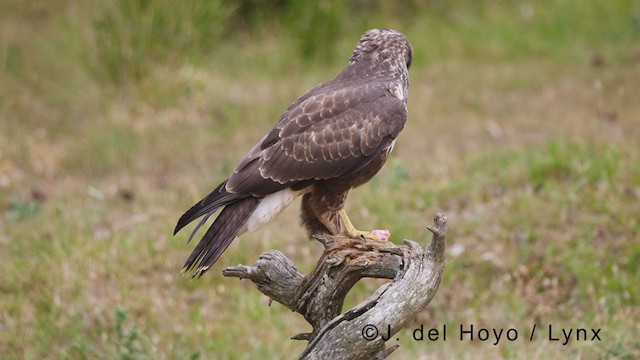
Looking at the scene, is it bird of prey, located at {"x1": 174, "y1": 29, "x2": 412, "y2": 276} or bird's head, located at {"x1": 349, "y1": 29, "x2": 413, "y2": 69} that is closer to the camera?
bird of prey, located at {"x1": 174, "y1": 29, "x2": 412, "y2": 276}

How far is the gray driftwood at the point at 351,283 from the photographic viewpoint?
4.01 meters

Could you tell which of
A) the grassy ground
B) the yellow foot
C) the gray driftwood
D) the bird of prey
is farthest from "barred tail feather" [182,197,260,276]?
the grassy ground

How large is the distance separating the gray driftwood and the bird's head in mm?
1257

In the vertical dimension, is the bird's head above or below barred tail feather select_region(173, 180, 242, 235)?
above

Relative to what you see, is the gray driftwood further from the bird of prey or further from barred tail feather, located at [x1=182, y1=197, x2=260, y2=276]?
the bird of prey

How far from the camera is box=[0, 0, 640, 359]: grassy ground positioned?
6.45m

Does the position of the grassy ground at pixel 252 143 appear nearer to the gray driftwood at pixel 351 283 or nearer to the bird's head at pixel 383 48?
the gray driftwood at pixel 351 283

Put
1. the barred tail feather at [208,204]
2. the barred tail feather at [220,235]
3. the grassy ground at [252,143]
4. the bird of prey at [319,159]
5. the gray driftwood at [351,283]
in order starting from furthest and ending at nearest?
the grassy ground at [252,143], the bird of prey at [319,159], the barred tail feather at [208,204], the barred tail feather at [220,235], the gray driftwood at [351,283]

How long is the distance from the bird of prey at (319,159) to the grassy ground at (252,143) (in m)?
1.14

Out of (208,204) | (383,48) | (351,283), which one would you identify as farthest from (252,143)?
(351,283)

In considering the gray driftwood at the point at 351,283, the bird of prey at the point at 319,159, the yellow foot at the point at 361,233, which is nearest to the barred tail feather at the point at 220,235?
the bird of prey at the point at 319,159

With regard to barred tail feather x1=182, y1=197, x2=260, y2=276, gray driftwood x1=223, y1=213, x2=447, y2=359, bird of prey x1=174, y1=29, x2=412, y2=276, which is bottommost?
gray driftwood x1=223, y1=213, x2=447, y2=359

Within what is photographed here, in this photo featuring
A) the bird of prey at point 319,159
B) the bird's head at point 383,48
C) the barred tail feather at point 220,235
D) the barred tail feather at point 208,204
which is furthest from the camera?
the bird's head at point 383,48

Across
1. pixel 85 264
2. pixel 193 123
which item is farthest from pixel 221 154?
pixel 85 264
